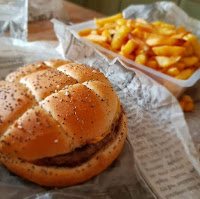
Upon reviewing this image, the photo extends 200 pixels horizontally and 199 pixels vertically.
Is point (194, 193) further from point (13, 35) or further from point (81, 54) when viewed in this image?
point (13, 35)

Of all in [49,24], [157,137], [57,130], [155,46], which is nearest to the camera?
[57,130]

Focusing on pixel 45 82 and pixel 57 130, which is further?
pixel 45 82

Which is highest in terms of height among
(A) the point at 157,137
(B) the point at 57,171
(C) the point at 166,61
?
(C) the point at 166,61

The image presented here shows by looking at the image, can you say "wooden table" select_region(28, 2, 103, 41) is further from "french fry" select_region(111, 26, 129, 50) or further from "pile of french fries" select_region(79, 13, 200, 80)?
"french fry" select_region(111, 26, 129, 50)

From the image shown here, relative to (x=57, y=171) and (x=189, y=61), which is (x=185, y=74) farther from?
(x=57, y=171)

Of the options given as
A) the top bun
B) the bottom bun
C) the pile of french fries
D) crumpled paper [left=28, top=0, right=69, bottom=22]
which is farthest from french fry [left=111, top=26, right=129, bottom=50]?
the bottom bun

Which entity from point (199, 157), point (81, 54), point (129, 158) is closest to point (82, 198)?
point (129, 158)

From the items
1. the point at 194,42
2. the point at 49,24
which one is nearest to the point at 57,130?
the point at 194,42
